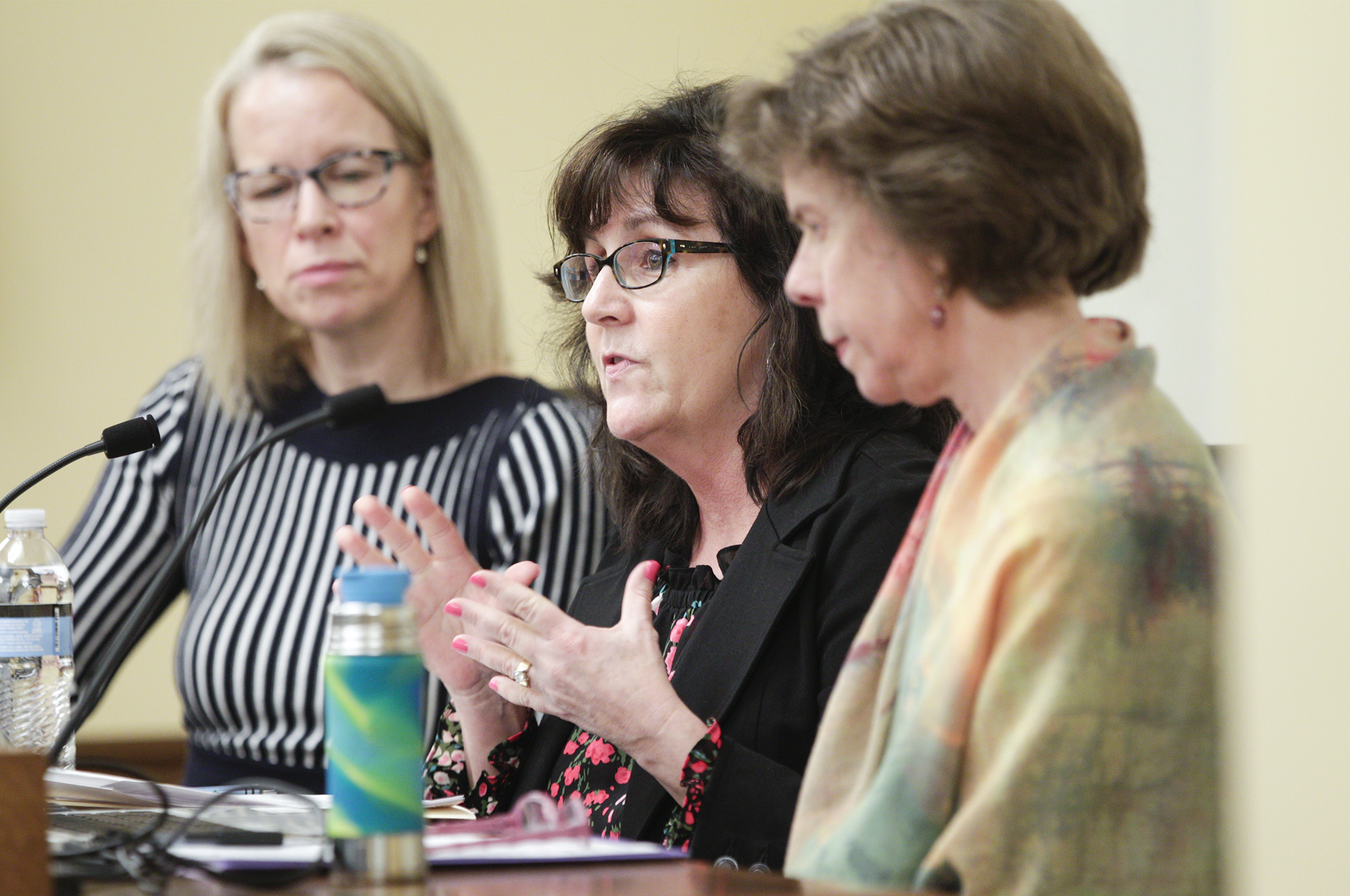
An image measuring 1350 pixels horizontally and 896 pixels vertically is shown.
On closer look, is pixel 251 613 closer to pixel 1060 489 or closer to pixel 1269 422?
pixel 1060 489

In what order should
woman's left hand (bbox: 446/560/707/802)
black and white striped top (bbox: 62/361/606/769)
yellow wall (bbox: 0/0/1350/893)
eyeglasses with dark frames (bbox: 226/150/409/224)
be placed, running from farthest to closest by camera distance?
yellow wall (bbox: 0/0/1350/893), eyeglasses with dark frames (bbox: 226/150/409/224), black and white striped top (bbox: 62/361/606/769), woman's left hand (bbox: 446/560/707/802)

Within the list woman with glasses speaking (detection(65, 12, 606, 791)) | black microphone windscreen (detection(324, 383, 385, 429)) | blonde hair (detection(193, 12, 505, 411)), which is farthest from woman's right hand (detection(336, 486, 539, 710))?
blonde hair (detection(193, 12, 505, 411))

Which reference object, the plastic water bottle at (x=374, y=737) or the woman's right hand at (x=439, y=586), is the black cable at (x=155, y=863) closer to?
the plastic water bottle at (x=374, y=737)

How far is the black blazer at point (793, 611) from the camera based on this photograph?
4.69ft

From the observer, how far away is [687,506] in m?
1.77

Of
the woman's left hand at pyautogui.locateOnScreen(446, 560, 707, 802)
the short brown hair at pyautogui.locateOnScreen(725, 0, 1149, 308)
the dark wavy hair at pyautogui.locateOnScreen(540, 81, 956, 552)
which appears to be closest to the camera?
the short brown hair at pyautogui.locateOnScreen(725, 0, 1149, 308)

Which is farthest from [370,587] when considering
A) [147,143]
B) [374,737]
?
[147,143]

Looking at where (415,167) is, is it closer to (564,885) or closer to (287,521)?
(287,521)

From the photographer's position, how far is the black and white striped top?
88.8 inches

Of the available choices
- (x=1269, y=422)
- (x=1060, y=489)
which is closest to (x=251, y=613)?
(x=1060, y=489)

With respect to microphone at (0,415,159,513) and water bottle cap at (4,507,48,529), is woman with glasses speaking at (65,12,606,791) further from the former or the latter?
microphone at (0,415,159,513)

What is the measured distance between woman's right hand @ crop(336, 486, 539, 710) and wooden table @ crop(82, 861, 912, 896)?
0.74 m

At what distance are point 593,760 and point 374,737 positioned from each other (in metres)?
0.76

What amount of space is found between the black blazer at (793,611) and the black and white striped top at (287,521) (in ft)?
2.39
